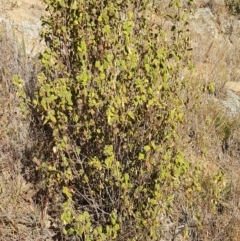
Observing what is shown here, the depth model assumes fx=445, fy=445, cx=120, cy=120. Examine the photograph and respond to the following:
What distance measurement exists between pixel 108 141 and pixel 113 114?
16.0 inches

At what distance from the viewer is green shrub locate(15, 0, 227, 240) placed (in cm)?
245

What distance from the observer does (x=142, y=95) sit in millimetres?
2367

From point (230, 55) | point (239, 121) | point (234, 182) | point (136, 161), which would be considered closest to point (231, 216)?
point (234, 182)

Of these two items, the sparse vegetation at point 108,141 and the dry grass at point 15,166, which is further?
the dry grass at point 15,166

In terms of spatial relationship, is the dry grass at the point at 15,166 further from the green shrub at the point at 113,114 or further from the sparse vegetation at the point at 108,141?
the green shrub at the point at 113,114

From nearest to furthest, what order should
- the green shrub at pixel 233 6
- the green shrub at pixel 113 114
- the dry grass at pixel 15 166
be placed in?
the green shrub at pixel 113 114 → the dry grass at pixel 15 166 → the green shrub at pixel 233 6

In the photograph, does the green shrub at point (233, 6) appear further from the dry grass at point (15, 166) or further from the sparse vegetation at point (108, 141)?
the sparse vegetation at point (108, 141)

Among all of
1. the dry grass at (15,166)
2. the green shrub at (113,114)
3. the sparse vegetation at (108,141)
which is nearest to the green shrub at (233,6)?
the dry grass at (15,166)

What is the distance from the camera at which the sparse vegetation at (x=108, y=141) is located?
2.48 m

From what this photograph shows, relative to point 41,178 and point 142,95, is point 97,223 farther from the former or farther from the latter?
point 142,95

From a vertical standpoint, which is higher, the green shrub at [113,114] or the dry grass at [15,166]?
the green shrub at [113,114]

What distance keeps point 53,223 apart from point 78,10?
4.76 feet

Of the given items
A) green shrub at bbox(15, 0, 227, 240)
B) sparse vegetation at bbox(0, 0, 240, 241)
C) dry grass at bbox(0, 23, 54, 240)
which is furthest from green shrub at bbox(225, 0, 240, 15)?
green shrub at bbox(15, 0, 227, 240)

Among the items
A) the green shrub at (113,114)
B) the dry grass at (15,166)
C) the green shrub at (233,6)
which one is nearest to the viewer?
the green shrub at (113,114)
